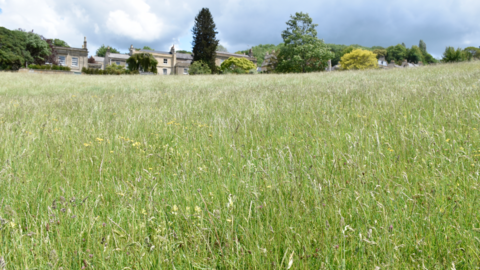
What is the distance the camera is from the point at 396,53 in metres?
117

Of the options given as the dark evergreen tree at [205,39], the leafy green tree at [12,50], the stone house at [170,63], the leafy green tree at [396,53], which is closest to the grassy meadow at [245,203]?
the dark evergreen tree at [205,39]

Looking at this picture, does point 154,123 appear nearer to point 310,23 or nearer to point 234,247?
point 234,247

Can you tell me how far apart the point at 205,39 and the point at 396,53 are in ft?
343

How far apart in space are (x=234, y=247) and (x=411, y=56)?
144 m

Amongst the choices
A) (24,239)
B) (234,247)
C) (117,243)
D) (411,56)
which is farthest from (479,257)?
(411,56)

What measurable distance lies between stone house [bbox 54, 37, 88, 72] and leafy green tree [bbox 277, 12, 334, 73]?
4769 cm

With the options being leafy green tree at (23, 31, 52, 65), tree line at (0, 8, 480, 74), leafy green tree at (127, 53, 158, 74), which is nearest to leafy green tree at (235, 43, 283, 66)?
tree line at (0, 8, 480, 74)

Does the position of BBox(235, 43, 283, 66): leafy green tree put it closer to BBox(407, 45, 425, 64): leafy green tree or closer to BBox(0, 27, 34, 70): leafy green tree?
BBox(407, 45, 425, 64): leafy green tree

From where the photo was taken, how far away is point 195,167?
2266 millimetres

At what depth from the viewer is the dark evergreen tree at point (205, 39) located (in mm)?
49875

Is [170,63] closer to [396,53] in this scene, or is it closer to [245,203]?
[245,203]

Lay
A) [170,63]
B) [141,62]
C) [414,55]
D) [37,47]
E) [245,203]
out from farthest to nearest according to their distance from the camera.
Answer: [414,55] < [170,63] < [37,47] < [141,62] < [245,203]

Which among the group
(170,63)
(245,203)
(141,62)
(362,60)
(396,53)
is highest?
(396,53)

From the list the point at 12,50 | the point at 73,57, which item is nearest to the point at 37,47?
the point at 12,50
